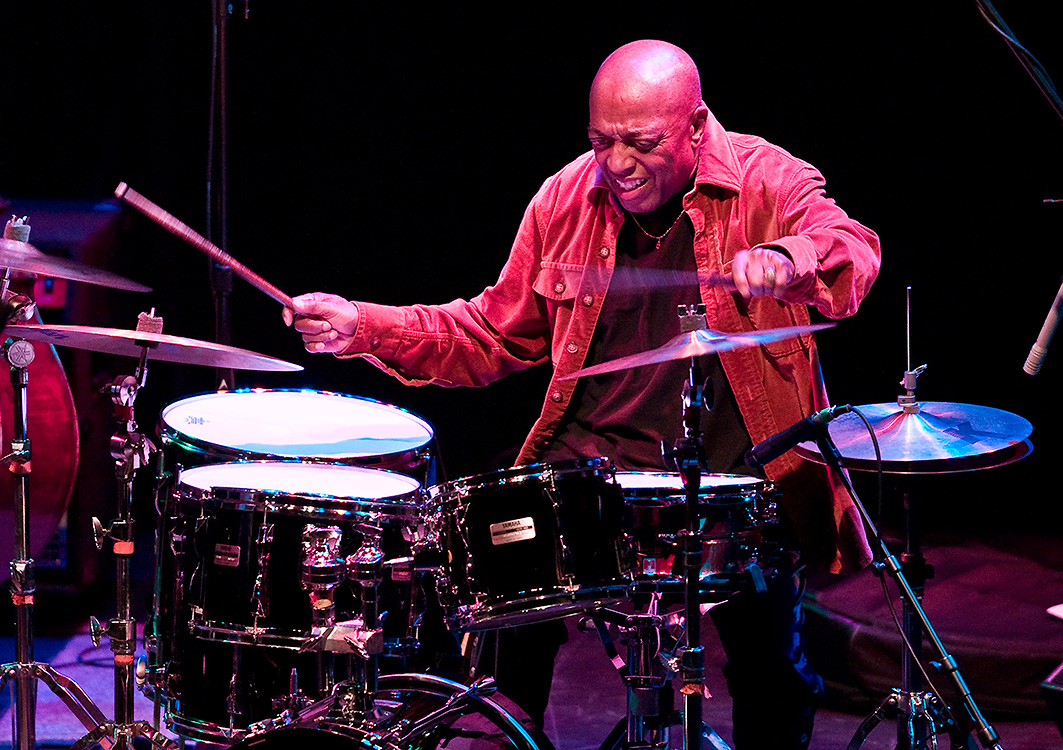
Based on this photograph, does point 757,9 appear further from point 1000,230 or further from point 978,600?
point 978,600

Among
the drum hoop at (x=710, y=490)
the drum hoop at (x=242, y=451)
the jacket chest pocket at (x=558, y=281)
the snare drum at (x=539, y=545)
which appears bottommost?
the snare drum at (x=539, y=545)

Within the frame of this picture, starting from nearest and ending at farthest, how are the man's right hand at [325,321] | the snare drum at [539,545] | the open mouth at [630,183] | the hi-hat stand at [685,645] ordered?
Answer: 1. the hi-hat stand at [685,645]
2. the snare drum at [539,545]
3. the open mouth at [630,183]
4. the man's right hand at [325,321]

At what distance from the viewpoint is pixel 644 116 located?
2.42m

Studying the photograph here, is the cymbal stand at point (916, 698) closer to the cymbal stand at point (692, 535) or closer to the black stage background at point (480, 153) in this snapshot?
the cymbal stand at point (692, 535)

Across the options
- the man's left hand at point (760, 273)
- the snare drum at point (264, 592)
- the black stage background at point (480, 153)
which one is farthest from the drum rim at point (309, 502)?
the black stage background at point (480, 153)

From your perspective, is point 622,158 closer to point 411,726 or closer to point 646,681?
point 646,681

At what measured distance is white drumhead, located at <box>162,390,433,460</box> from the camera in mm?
2580

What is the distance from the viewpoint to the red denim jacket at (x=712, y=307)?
2.46 m

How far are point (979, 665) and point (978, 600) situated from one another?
12.4 inches

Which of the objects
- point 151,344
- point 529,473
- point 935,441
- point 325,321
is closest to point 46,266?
point 151,344

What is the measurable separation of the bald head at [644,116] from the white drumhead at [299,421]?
77 centimetres

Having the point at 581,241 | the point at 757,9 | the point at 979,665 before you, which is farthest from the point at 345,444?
the point at 757,9

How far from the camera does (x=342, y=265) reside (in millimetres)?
4449

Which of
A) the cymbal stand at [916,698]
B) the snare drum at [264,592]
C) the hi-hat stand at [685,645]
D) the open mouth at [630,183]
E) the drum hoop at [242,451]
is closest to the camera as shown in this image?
the cymbal stand at [916,698]
